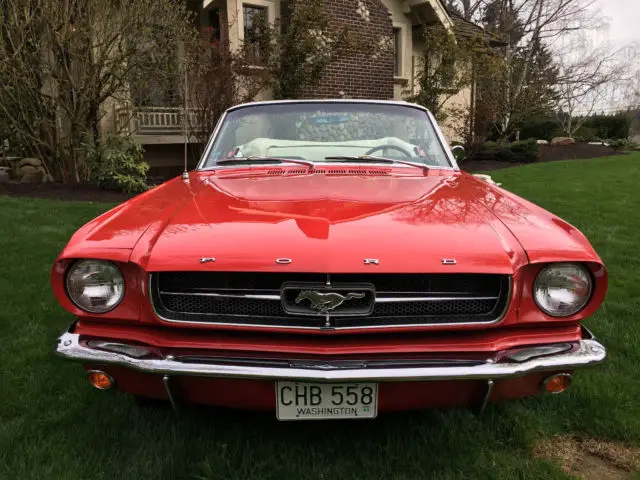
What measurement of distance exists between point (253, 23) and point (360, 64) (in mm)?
3175

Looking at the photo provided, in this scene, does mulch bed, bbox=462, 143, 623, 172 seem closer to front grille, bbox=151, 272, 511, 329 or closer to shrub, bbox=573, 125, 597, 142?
shrub, bbox=573, 125, 597, 142

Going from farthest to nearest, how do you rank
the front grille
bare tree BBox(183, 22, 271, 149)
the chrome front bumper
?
1. bare tree BBox(183, 22, 271, 149)
2. the front grille
3. the chrome front bumper

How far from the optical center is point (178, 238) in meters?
1.96

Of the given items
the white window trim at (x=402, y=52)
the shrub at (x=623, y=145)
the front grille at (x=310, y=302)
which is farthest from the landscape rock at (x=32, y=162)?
the shrub at (x=623, y=145)

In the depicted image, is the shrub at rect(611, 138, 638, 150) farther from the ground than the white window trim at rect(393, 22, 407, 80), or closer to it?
closer to it

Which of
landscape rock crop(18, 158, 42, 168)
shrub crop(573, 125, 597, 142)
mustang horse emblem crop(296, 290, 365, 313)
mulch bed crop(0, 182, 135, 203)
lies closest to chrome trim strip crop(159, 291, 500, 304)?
mustang horse emblem crop(296, 290, 365, 313)

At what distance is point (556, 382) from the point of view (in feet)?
6.56

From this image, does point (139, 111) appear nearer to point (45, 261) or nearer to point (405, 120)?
point (45, 261)

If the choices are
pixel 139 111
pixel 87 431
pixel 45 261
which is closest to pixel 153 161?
pixel 139 111

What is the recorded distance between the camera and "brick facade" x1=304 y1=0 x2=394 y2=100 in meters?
13.1

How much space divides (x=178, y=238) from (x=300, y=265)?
19.0 inches

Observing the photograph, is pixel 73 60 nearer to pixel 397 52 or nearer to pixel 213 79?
pixel 213 79

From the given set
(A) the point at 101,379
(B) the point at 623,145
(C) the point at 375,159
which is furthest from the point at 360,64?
(B) the point at 623,145

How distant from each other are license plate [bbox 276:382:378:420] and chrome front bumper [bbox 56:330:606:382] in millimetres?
100
